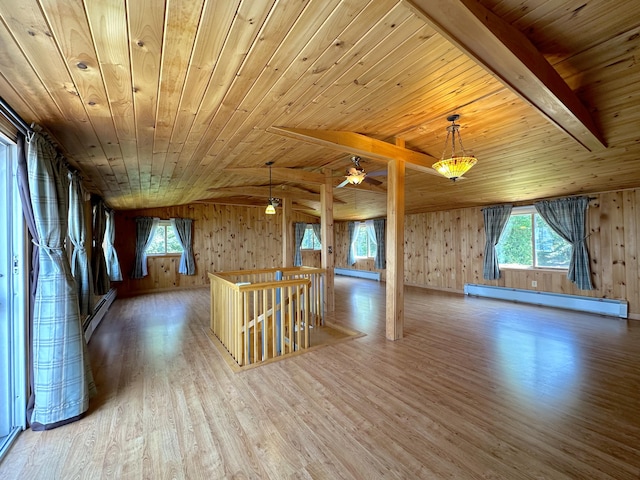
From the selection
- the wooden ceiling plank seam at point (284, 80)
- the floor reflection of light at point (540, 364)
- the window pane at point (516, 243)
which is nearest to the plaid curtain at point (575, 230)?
the window pane at point (516, 243)

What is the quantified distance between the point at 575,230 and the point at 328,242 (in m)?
4.74

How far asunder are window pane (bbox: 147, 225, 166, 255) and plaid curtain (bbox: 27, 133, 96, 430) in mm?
6361

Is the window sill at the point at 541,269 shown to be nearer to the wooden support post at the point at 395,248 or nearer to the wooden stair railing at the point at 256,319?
the wooden support post at the point at 395,248

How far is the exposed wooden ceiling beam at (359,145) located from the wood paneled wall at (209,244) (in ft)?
20.9

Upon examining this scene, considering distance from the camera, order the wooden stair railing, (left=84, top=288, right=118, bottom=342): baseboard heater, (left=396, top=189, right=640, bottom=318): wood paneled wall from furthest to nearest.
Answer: (left=396, top=189, right=640, bottom=318): wood paneled wall
(left=84, top=288, right=118, bottom=342): baseboard heater
the wooden stair railing

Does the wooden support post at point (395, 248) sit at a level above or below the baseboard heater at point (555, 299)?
above

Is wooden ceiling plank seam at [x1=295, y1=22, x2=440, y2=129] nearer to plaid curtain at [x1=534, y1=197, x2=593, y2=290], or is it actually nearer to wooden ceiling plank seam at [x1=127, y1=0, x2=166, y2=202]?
wooden ceiling plank seam at [x1=127, y1=0, x2=166, y2=202]

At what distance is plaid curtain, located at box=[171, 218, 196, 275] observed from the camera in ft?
25.8

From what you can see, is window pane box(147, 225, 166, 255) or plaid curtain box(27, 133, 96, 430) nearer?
plaid curtain box(27, 133, 96, 430)

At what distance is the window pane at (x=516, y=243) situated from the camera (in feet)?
20.0

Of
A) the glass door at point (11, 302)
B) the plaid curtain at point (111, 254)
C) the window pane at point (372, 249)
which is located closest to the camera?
the glass door at point (11, 302)

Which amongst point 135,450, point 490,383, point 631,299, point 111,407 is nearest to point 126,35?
point 135,450

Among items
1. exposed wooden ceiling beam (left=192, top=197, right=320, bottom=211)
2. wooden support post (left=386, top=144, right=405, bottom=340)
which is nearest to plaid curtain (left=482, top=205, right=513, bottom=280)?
wooden support post (left=386, top=144, right=405, bottom=340)

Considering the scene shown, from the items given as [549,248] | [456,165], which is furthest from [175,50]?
[549,248]
